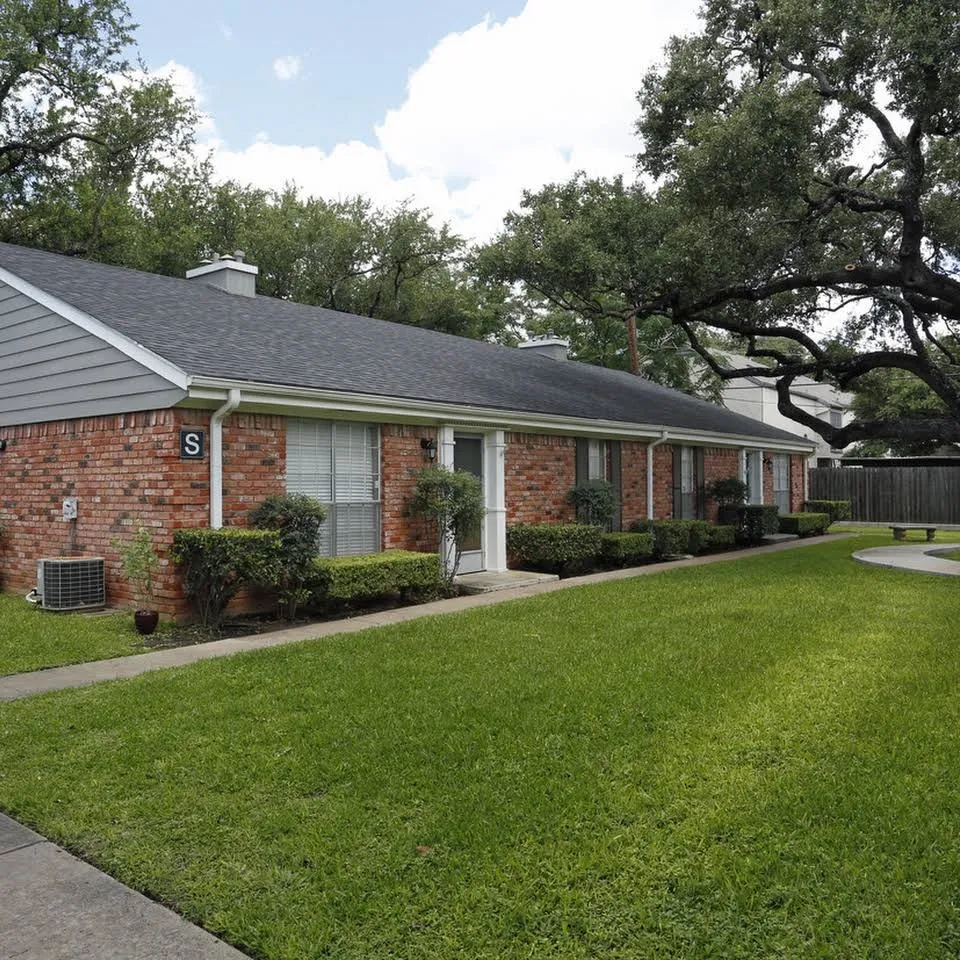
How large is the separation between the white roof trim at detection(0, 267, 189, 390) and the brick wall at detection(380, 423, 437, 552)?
3042mm

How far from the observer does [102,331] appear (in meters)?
9.15

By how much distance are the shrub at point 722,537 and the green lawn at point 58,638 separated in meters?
11.2

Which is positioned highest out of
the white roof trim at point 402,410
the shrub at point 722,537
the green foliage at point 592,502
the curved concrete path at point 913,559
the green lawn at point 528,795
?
the white roof trim at point 402,410

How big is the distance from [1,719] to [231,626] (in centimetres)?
340

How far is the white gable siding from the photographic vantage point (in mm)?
8859

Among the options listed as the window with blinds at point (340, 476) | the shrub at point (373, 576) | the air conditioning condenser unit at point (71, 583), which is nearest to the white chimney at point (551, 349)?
the window with blinds at point (340, 476)

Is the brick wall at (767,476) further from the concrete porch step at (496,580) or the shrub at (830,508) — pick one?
the concrete porch step at (496,580)

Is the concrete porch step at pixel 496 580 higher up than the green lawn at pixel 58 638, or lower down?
higher up

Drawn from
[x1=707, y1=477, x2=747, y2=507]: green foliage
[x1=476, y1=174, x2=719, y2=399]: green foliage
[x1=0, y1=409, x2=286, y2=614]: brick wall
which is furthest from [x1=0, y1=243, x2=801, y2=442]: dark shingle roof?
[x1=476, y1=174, x2=719, y2=399]: green foliage

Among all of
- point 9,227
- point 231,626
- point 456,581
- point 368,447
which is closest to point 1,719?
point 231,626

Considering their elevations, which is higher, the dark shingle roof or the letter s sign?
the dark shingle roof

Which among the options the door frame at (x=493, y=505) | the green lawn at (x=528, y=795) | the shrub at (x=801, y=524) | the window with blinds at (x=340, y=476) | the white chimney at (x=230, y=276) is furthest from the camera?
the shrub at (x=801, y=524)

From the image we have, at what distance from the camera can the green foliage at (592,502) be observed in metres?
13.8

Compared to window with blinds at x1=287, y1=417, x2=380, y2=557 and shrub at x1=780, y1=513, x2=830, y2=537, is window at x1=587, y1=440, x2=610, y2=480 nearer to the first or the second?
window with blinds at x1=287, y1=417, x2=380, y2=557
